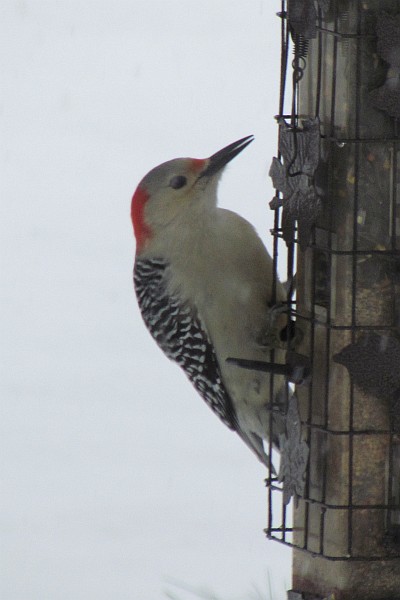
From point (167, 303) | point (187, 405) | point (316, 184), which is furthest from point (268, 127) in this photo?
point (316, 184)

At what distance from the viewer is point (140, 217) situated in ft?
19.2

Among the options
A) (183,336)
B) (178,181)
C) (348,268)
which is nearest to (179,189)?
(178,181)

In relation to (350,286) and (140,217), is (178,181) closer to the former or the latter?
(140,217)

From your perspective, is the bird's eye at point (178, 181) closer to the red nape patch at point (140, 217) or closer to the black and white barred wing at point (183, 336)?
the red nape patch at point (140, 217)

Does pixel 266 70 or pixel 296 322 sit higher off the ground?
pixel 266 70

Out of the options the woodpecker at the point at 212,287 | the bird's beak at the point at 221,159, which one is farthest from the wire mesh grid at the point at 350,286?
the bird's beak at the point at 221,159

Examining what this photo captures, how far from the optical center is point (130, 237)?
11117mm

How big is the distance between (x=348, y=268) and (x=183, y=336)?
1083 millimetres

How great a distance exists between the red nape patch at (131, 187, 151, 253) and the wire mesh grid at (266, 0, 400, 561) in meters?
0.86

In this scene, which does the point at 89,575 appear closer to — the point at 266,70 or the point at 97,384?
the point at 97,384

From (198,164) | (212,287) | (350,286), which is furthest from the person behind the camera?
(198,164)

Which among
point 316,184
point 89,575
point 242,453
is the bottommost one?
point 89,575

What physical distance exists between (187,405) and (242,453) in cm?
55

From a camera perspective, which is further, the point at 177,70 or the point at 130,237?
the point at 177,70
